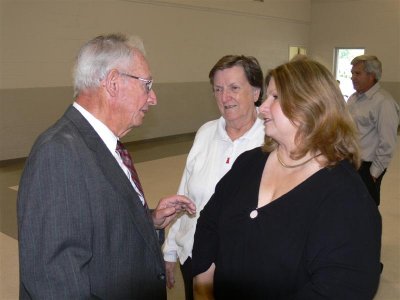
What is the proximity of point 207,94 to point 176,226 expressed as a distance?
873 centimetres

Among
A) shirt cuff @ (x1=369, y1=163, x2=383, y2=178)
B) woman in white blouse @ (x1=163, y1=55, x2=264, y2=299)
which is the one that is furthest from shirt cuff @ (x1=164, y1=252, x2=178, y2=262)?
shirt cuff @ (x1=369, y1=163, x2=383, y2=178)

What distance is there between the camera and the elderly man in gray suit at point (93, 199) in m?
1.18

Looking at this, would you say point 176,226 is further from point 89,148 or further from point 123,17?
point 123,17

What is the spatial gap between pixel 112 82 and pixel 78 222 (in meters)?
0.51

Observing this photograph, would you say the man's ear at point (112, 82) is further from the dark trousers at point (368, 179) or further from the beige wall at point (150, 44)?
the beige wall at point (150, 44)

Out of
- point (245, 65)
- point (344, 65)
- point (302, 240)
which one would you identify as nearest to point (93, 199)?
point (302, 240)

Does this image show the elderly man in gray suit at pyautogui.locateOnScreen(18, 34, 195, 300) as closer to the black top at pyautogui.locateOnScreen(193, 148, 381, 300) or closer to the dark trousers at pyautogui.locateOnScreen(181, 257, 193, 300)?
the black top at pyautogui.locateOnScreen(193, 148, 381, 300)

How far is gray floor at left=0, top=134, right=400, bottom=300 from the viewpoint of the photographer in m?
3.33

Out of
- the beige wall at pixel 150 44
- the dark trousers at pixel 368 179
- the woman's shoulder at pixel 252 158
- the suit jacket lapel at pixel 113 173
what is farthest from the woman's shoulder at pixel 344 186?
the beige wall at pixel 150 44

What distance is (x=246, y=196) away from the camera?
1481 mm

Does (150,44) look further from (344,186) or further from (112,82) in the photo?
(344,186)

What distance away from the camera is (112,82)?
1455 mm

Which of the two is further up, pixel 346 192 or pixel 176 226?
pixel 346 192

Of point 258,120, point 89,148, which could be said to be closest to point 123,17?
point 258,120
